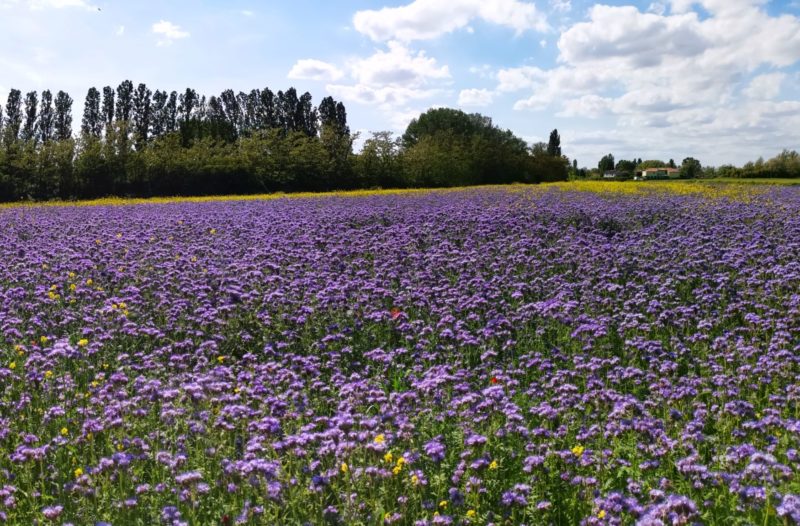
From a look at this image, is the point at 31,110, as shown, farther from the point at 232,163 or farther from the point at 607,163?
the point at 607,163

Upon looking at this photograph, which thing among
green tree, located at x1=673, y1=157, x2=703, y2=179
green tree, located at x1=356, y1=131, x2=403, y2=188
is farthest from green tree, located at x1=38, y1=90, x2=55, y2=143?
green tree, located at x1=673, y1=157, x2=703, y2=179

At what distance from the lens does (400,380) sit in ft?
20.0

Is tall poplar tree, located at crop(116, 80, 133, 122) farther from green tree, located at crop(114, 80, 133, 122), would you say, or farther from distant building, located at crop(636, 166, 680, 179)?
distant building, located at crop(636, 166, 680, 179)

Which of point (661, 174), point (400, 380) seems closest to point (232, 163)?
point (400, 380)

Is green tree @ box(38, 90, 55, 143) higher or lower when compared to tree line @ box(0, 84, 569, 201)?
higher

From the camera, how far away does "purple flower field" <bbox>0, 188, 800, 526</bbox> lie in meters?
3.85

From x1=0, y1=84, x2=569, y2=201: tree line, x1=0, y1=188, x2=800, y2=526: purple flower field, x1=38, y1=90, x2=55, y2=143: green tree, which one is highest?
x1=38, y1=90, x2=55, y2=143: green tree

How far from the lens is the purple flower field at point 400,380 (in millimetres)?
3850

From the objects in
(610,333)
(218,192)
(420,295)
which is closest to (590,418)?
(610,333)

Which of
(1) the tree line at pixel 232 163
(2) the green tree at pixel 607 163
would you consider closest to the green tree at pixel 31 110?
(1) the tree line at pixel 232 163

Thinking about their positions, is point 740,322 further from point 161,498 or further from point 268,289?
point 161,498

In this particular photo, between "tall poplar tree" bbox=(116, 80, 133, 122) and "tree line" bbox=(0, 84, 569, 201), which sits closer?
"tree line" bbox=(0, 84, 569, 201)

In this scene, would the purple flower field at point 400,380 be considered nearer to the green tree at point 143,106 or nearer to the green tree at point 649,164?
the green tree at point 143,106

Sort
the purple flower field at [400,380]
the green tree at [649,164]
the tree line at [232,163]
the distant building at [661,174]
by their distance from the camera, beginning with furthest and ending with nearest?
the green tree at [649,164] → the distant building at [661,174] → the tree line at [232,163] → the purple flower field at [400,380]
